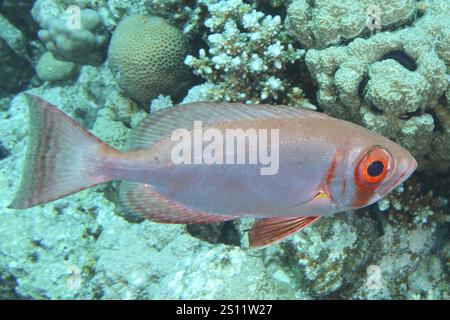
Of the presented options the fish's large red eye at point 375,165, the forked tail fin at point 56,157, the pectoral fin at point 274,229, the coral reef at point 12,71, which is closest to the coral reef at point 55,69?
the coral reef at point 12,71

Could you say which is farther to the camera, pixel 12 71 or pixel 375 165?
pixel 12 71

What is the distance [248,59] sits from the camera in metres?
3.64

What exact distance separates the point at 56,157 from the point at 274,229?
4.29 feet

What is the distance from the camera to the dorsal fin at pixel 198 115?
2.09 meters

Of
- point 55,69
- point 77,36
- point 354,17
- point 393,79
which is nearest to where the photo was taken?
point 393,79

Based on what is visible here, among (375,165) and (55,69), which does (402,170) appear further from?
(55,69)

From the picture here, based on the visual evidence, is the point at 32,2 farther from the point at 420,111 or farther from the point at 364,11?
the point at 420,111

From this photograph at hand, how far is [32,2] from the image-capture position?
697 cm

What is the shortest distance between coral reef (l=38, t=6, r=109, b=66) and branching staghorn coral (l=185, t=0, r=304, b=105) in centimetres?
229

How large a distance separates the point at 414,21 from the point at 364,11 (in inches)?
19.7

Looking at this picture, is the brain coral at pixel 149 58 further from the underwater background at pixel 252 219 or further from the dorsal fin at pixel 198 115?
the dorsal fin at pixel 198 115

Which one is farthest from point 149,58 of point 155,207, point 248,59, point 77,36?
point 155,207

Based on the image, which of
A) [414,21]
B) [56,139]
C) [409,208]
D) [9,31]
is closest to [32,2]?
[9,31]

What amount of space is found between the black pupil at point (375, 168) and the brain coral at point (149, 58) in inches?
115
